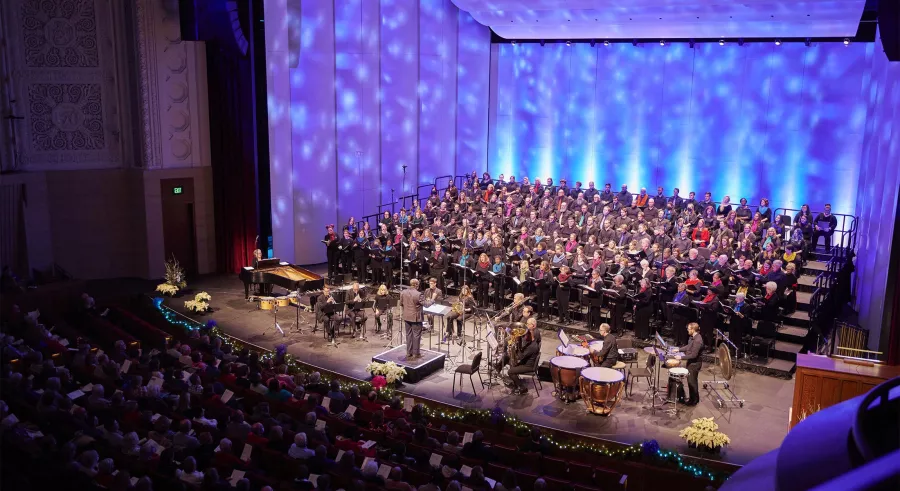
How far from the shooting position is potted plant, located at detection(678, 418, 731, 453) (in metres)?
9.73

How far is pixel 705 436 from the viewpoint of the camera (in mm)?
9766

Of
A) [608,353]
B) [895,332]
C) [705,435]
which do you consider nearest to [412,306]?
[608,353]

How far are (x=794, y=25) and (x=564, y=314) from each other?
28.7ft

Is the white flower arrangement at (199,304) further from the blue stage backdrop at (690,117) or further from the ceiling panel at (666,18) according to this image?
the blue stage backdrop at (690,117)

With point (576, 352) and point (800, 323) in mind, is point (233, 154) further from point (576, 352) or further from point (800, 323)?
point (800, 323)

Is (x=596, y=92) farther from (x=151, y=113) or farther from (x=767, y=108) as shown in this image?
(x=151, y=113)

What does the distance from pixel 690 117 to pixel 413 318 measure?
37.5 feet

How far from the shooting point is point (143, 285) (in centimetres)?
1739

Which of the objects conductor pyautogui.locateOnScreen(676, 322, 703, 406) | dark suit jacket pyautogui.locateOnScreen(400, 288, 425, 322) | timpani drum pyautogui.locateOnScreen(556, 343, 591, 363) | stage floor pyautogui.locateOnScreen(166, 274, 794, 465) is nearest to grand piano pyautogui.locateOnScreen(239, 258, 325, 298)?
stage floor pyautogui.locateOnScreen(166, 274, 794, 465)

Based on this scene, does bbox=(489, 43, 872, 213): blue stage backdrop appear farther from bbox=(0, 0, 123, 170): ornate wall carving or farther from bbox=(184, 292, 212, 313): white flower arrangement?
bbox=(184, 292, 212, 313): white flower arrangement

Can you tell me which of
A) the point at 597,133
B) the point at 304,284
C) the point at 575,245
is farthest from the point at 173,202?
the point at 597,133

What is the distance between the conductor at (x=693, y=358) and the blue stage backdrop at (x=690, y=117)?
9.76m

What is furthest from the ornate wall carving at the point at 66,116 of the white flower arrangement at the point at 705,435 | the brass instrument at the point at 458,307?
the white flower arrangement at the point at 705,435

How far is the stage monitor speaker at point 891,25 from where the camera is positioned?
10234 mm
